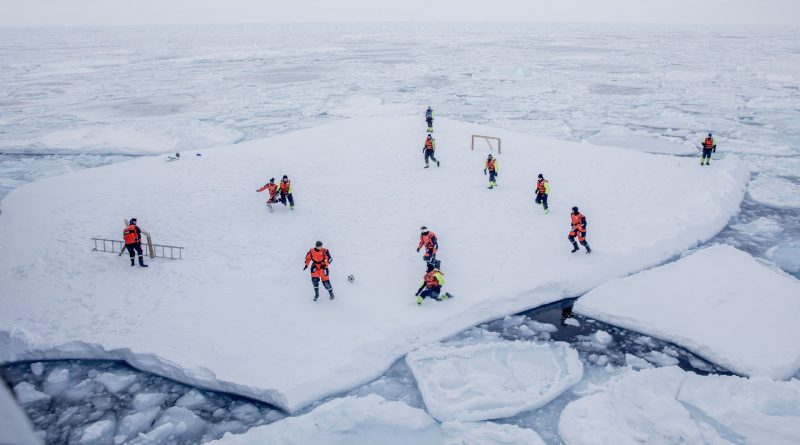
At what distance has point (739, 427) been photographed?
673cm

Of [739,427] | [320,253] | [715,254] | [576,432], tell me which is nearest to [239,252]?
[320,253]

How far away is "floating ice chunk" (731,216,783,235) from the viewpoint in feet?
41.8

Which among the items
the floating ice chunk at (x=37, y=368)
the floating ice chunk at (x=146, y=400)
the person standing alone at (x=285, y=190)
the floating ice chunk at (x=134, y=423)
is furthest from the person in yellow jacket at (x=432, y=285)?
the floating ice chunk at (x=37, y=368)

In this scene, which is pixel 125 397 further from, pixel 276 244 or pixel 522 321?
pixel 522 321

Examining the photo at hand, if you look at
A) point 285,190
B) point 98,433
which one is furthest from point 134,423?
point 285,190

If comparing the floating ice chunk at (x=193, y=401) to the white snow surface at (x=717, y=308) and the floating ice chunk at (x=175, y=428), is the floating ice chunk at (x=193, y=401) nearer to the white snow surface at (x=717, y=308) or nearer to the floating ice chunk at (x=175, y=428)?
the floating ice chunk at (x=175, y=428)

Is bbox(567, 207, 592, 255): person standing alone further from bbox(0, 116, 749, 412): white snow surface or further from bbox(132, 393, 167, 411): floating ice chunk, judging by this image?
bbox(132, 393, 167, 411): floating ice chunk

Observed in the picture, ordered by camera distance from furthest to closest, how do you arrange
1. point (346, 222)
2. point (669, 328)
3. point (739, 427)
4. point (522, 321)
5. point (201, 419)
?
point (346, 222), point (522, 321), point (669, 328), point (201, 419), point (739, 427)

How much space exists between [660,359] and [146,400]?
333 inches

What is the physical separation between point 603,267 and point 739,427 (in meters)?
4.35

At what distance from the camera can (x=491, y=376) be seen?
25.9 ft

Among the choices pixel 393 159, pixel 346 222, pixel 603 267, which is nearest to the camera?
pixel 603 267

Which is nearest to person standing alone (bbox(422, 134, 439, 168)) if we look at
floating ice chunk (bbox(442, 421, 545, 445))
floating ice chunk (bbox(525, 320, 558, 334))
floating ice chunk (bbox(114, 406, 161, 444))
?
floating ice chunk (bbox(525, 320, 558, 334))

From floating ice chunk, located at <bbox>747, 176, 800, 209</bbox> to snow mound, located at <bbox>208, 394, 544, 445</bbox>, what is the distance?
501 inches
